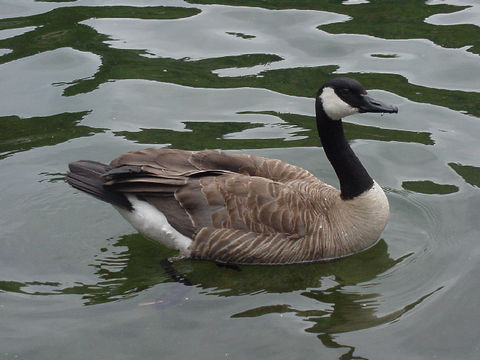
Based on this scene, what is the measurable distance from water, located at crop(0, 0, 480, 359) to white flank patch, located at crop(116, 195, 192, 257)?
0.25 metres

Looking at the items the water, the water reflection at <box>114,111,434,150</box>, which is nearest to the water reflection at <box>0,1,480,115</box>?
the water

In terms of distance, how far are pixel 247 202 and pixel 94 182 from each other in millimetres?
1535

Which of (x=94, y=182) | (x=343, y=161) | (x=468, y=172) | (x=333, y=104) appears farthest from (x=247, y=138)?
(x=94, y=182)

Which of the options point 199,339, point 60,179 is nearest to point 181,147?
point 60,179

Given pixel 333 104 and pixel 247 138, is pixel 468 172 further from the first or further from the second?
pixel 247 138

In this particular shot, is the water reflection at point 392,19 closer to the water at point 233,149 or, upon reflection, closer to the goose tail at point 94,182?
the water at point 233,149

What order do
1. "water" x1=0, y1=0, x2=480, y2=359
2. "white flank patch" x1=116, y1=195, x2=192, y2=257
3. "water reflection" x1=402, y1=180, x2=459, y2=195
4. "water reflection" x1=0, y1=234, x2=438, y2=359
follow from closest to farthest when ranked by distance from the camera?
"water" x1=0, y1=0, x2=480, y2=359 → "water reflection" x1=0, y1=234, x2=438, y2=359 → "white flank patch" x1=116, y1=195, x2=192, y2=257 → "water reflection" x1=402, y1=180, x2=459, y2=195

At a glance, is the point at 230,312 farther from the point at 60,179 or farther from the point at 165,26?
the point at 165,26

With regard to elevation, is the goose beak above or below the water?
above

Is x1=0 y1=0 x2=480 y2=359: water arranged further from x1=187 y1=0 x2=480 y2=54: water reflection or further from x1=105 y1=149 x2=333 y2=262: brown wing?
x1=105 y1=149 x2=333 y2=262: brown wing

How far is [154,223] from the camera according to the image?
26.9 feet

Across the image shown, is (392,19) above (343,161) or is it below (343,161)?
above

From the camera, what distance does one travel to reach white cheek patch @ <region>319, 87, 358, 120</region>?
8.16 meters

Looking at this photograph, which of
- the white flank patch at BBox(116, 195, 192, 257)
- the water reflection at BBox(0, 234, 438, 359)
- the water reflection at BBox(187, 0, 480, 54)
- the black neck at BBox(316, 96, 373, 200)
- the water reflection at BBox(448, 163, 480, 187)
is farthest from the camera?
the water reflection at BBox(187, 0, 480, 54)
